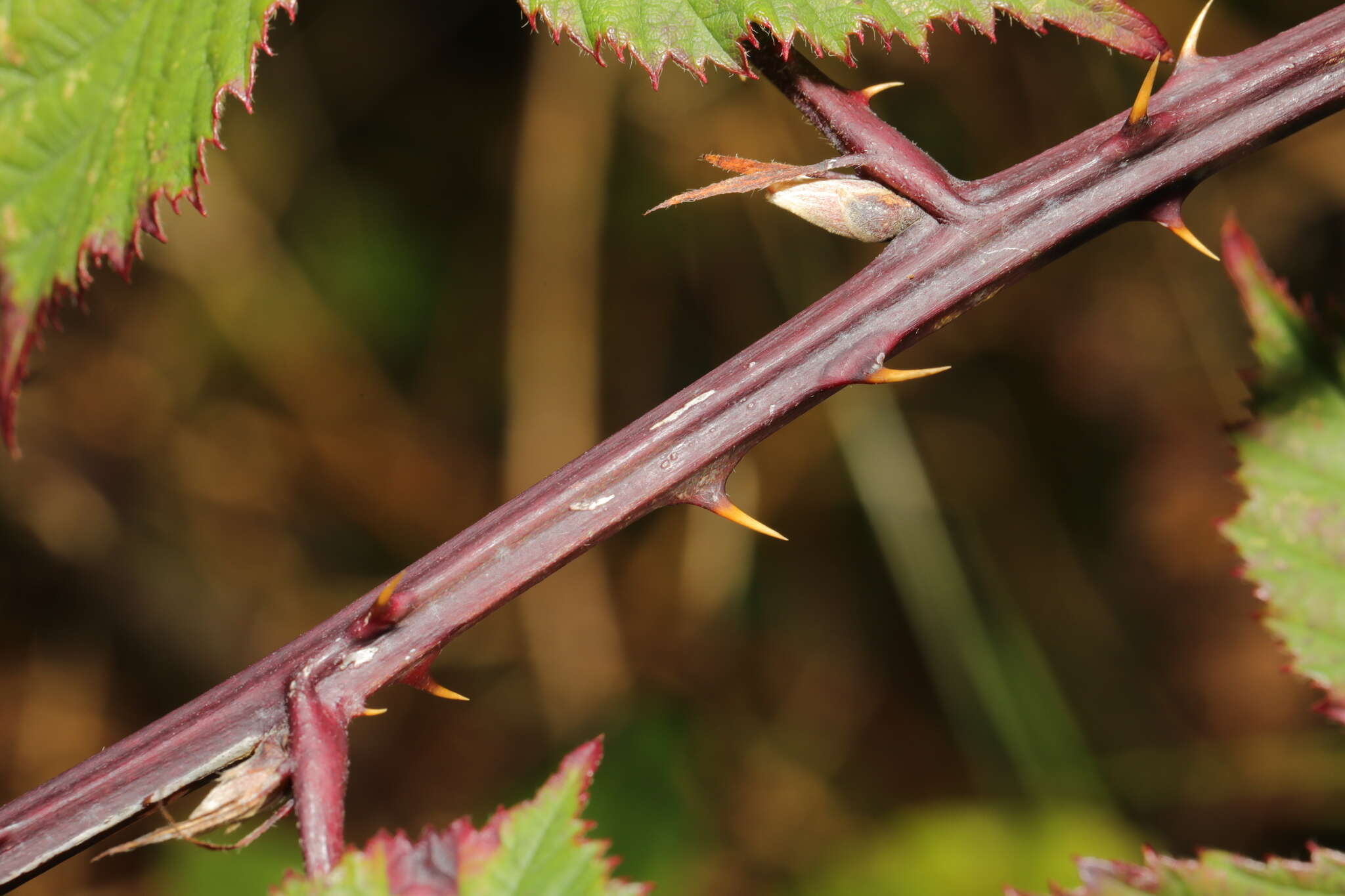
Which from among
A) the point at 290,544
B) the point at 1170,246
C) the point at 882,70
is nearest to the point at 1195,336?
the point at 1170,246

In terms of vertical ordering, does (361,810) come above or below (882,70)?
below

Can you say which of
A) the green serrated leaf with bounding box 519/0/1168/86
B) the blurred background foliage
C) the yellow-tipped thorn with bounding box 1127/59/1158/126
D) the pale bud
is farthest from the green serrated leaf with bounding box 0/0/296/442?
the blurred background foliage

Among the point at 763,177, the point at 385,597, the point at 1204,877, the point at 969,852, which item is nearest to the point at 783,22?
the point at 763,177

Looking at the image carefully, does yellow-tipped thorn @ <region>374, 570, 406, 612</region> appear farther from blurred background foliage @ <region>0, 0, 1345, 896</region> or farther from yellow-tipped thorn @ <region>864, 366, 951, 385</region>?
blurred background foliage @ <region>0, 0, 1345, 896</region>

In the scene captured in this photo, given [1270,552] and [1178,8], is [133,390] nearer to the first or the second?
[1270,552]

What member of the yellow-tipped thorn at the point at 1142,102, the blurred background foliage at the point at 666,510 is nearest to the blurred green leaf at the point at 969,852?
the blurred background foliage at the point at 666,510

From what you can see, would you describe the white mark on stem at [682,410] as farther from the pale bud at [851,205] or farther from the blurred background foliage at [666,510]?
the blurred background foliage at [666,510]
